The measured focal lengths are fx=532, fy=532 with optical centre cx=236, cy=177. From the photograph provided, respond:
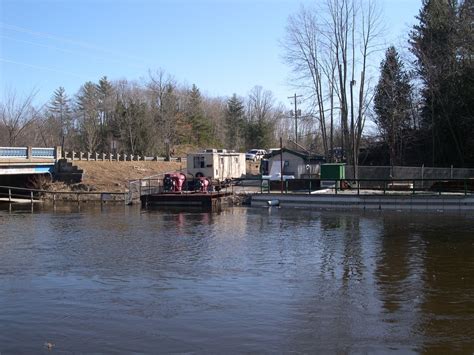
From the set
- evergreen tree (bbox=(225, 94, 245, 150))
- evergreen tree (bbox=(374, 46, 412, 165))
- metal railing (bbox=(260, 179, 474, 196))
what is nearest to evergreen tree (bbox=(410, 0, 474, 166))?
evergreen tree (bbox=(374, 46, 412, 165))

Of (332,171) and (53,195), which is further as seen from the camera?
(53,195)

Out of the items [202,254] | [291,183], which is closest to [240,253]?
[202,254]

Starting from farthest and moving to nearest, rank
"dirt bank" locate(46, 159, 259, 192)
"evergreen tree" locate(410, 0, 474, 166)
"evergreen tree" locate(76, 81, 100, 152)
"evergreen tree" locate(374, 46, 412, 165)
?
1. "evergreen tree" locate(76, 81, 100, 152)
2. "evergreen tree" locate(374, 46, 412, 165)
3. "dirt bank" locate(46, 159, 259, 192)
4. "evergreen tree" locate(410, 0, 474, 166)

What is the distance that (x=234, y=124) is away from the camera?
327 feet

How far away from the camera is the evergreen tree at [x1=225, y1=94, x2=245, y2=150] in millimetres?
98981

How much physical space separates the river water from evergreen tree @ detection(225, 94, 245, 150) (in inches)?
2984

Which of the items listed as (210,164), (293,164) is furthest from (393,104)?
(210,164)

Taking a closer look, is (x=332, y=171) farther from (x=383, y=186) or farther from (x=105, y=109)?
(x=105, y=109)

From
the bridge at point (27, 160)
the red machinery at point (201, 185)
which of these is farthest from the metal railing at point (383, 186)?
the bridge at point (27, 160)

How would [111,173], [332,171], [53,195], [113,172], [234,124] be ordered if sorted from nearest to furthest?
[332,171]
[53,195]
[111,173]
[113,172]
[234,124]

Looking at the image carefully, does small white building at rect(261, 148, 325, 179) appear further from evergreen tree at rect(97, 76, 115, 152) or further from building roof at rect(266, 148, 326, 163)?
evergreen tree at rect(97, 76, 115, 152)

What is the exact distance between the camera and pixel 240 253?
17.2 m

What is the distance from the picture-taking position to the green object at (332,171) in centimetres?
3881

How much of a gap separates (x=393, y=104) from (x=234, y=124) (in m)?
49.0
